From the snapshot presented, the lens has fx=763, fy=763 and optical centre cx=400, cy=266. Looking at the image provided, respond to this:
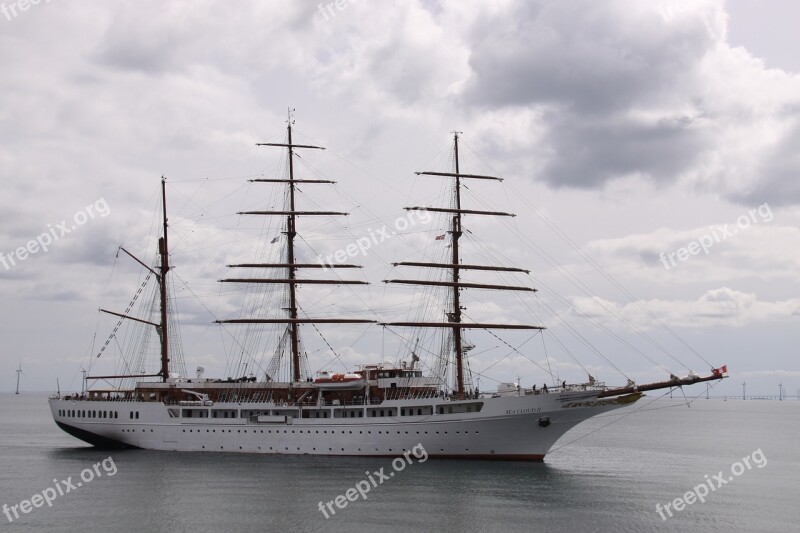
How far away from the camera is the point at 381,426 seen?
50.3 m

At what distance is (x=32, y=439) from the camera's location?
77.4 meters

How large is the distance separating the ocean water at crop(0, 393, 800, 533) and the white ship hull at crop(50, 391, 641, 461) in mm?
1153

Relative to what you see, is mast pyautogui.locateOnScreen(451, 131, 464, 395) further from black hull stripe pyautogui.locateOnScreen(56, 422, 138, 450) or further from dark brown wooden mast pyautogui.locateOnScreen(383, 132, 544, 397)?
black hull stripe pyautogui.locateOnScreen(56, 422, 138, 450)

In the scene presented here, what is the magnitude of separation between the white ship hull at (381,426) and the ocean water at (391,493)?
1.15 m

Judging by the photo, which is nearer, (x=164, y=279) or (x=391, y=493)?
(x=391, y=493)

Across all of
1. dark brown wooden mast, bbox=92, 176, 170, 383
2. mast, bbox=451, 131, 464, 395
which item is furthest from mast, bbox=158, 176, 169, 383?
mast, bbox=451, 131, 464, 395

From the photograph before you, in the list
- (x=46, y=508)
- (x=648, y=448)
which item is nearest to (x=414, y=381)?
(x=46, y=508)

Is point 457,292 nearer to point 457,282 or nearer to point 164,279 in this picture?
point 457,282

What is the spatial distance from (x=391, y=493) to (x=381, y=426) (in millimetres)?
10519

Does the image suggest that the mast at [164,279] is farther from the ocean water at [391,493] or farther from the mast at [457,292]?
the mast at [457,292]

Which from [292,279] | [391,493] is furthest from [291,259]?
[391,493]

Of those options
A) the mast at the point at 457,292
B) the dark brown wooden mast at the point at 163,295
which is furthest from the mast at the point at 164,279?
the mast at the point at 457,292

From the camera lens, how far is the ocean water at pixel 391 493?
112ft

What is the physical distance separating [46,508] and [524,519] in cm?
2317
